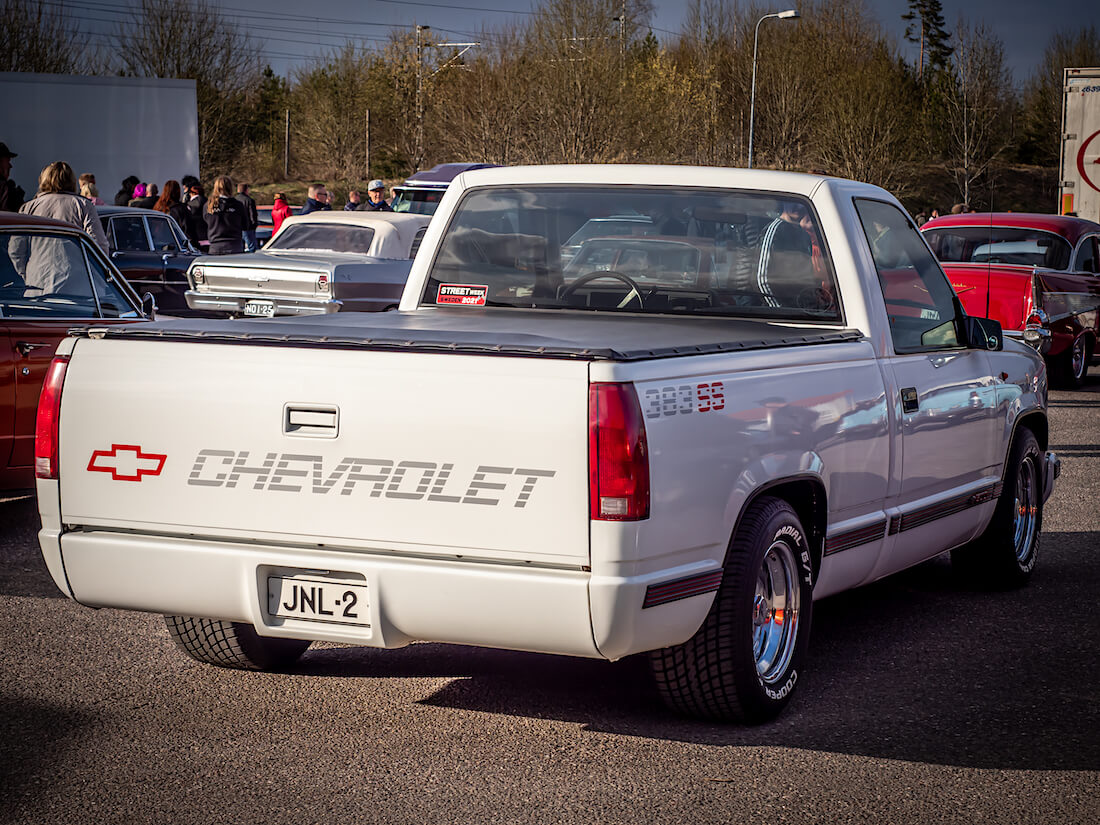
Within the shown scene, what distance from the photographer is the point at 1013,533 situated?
6832 millimetres

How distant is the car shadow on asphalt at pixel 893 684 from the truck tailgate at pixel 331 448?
3.44 feet

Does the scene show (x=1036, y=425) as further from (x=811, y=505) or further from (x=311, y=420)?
(x=311, y=420)

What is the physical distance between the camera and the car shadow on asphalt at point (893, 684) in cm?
468

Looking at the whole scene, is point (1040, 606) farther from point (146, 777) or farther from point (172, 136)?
point (172, 136)

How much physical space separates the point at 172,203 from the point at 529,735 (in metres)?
17.3

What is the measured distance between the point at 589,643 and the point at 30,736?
6.13 ft

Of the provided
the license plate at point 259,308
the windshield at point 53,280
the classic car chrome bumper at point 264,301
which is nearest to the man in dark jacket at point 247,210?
the classic car chrome bumper at point 264,301

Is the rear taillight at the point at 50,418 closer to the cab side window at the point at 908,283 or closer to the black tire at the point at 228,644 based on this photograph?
the black tire at the point at 228,644

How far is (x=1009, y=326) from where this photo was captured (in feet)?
49.4

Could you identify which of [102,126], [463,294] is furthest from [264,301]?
[102,126]

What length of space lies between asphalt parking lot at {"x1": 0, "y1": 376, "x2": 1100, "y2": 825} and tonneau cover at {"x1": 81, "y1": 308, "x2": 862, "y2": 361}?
1.23m

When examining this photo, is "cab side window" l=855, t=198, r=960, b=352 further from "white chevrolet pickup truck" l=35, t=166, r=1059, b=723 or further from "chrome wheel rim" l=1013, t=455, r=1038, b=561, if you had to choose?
"chrome wheel rim" l=1013, t=455, r=1038, b=561

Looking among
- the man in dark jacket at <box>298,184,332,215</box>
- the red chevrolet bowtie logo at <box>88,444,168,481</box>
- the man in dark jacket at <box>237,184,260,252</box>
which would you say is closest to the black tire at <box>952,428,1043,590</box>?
the red chevrolet bowtie logo at <box>88,444,168,481</box>

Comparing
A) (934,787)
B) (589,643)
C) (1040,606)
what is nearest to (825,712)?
(934,787)
